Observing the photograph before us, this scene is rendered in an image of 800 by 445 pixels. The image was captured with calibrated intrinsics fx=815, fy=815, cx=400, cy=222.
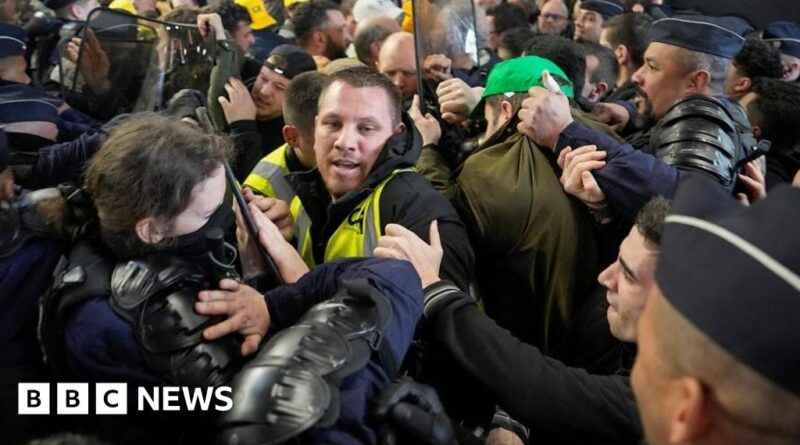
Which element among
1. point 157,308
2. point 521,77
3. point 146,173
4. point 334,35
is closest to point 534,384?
point 157,308

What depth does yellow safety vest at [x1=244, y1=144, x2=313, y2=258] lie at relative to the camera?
2576 millimetres

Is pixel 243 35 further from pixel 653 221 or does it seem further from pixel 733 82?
pixel 653 221

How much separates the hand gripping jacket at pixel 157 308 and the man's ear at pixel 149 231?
47 mm

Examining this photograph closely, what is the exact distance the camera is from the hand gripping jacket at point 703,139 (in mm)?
2326

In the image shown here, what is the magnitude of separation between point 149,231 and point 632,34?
3649 mm

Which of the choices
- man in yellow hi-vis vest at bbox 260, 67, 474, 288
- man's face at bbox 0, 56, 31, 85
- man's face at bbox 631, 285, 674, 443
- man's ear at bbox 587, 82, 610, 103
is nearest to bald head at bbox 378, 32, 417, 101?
man in yellow hi-vis vest at bbox 260, 67, 474, 288

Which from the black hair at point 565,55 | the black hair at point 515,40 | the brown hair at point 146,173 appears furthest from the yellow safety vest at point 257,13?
the brown hair at point 146,173

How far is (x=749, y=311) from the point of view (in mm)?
1033

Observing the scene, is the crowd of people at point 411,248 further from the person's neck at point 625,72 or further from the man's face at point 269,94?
the person's neck at point 625,72

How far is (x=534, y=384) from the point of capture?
173 cm

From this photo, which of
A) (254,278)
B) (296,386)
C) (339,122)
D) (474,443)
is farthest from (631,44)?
(296,386)

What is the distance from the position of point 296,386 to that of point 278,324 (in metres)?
0.56

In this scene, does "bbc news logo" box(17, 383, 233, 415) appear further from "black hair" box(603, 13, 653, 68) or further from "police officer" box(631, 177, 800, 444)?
"black hair" box(603, 13, 653, 68)

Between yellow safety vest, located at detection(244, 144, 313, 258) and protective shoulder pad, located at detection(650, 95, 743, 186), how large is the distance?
112cm
